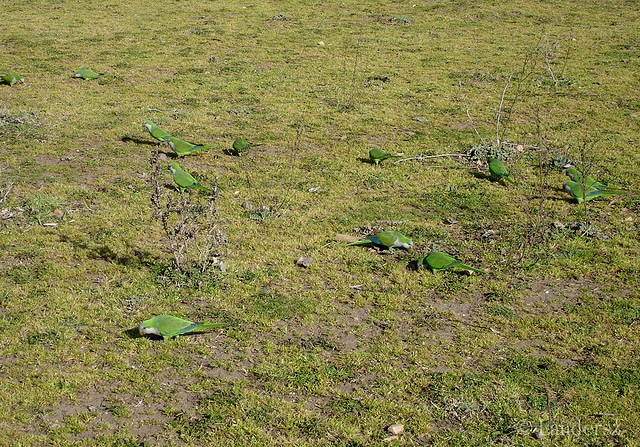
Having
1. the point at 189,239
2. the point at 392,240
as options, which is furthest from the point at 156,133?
the point at 392,240

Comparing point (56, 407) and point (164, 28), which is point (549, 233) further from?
point (164, 28)

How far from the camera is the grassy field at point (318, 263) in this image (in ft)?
12.4

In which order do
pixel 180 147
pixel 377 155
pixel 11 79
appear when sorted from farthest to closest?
1. pixel 11 79
2. pixel 377 155
3. pixel 180 147

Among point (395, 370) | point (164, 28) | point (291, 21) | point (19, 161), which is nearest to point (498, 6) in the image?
point (291, 21)

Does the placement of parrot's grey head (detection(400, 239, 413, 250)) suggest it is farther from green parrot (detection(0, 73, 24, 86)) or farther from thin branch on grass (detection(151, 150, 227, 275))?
green parrot (detection(0, 73, 24, 86))

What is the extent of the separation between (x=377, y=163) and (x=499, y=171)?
138 centimetres

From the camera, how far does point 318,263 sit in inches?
218

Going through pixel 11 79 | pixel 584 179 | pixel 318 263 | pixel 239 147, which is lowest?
pixel 318 263

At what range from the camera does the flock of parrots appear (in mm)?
4305

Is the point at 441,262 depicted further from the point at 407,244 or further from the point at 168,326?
the point at 168,326

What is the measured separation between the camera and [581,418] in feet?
12.1

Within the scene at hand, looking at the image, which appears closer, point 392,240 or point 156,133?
point 392,240

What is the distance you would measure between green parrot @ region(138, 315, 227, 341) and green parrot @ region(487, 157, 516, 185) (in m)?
3.96

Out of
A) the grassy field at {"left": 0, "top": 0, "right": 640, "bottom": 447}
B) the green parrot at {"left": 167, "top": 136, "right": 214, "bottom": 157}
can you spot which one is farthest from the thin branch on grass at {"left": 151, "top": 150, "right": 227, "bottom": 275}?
the green parrot at {"left": 167, "top": 136, "right": 214, "bottom": 157}
